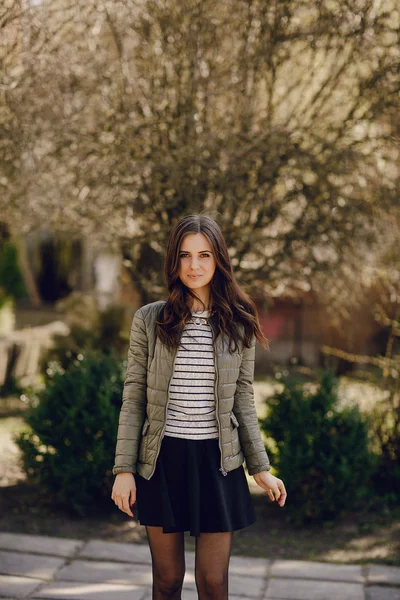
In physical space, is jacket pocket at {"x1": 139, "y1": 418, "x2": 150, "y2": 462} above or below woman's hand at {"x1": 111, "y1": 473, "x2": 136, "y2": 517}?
above

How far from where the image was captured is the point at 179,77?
5.05m

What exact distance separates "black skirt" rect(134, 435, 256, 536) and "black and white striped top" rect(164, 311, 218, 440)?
0.13ft

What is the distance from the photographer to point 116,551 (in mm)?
4473

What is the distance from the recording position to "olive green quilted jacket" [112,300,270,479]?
8.88 ft

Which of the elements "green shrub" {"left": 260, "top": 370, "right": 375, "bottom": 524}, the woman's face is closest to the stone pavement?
"green shrub" {"left": 260, "top": 370, "right": 375, "bottom": 524}

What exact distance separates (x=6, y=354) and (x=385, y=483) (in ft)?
17.5

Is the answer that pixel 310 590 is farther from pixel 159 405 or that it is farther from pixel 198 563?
pixel 159 405

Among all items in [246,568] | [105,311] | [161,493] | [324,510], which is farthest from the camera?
[105,311]

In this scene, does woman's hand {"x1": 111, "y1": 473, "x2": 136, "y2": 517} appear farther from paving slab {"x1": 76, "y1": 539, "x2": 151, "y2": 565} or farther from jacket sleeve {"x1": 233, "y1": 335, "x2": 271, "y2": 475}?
paving slab {"x1": 76, "y1": 539, "x2": 151, "y2": 565}

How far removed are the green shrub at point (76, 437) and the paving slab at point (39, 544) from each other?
1.27 ft

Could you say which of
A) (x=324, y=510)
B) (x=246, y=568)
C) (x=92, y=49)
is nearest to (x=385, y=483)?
(x=324, y=510)

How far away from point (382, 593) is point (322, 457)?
3.70 ft

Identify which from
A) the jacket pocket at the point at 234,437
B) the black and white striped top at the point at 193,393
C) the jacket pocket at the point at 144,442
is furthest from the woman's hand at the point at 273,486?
the jacket pocket at the point at 144,442

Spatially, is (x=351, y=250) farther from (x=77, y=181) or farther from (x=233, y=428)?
(x=233, y=428)
